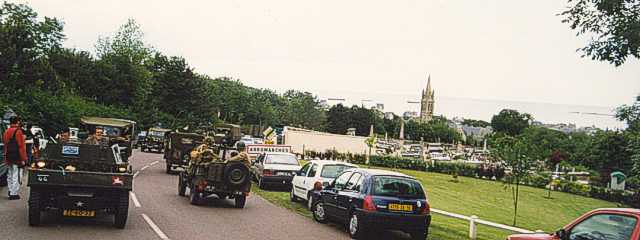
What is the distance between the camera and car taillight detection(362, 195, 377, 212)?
13484 millimetres

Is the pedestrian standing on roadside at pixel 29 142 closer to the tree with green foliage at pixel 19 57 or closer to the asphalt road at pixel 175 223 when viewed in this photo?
the asphalt road at pixel 175 223

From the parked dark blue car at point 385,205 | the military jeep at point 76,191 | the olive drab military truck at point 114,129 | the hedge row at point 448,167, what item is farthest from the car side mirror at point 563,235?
the hedge row at point 448,167

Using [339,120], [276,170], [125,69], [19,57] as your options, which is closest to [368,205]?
[276,170]

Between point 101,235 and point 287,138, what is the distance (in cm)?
5496

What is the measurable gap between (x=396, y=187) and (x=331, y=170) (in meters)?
7.12

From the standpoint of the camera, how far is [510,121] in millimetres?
131875

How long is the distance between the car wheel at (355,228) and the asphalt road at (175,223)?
0.30 metres

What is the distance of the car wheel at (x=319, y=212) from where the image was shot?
16.5m

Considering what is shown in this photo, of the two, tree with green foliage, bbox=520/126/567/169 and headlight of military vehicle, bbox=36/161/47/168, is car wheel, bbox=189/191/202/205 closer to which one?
headlight of military vehicle, bbox=36/161/47/168

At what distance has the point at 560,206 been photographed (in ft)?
126

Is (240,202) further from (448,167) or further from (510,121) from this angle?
(510,121)

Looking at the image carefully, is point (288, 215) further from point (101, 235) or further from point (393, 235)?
point (101, 235)

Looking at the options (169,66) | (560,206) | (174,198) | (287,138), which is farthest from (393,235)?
(169,66)

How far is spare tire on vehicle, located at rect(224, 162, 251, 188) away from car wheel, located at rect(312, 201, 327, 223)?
214 cm
